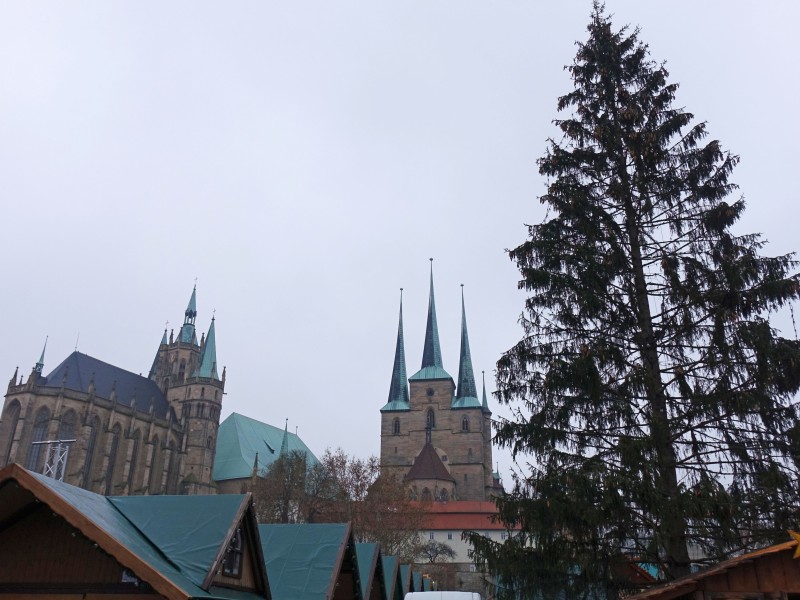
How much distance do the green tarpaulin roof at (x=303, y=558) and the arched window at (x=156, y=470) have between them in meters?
61.2

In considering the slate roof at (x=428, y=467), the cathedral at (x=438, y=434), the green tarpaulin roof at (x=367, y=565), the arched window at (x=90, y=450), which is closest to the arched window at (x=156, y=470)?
the arched window at (x=90, y=450)

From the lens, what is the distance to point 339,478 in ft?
160

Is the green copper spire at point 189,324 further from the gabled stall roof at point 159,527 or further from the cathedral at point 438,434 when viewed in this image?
the gabled stall roof at point 159,527

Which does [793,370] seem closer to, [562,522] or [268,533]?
[562,522]

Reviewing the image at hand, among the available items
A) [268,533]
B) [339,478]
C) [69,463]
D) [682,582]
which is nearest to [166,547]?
[268,533]

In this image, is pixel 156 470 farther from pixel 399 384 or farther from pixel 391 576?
pixel 391 576

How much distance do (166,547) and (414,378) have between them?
75601 millimetres

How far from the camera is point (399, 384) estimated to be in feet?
285

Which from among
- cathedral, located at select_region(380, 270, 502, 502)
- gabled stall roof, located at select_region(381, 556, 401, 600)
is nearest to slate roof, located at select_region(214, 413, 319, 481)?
→ cathedral, located at select_region(380, 270, 502, 502)

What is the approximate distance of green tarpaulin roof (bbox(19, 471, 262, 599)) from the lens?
8391mm

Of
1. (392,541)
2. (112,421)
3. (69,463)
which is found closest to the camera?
(392,541)

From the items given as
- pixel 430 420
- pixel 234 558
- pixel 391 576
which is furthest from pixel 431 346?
pixel 234 558

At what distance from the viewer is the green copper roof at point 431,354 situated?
84.4 meters

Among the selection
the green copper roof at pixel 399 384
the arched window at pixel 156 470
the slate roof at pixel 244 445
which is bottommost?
the arched window at pixel 156 470
